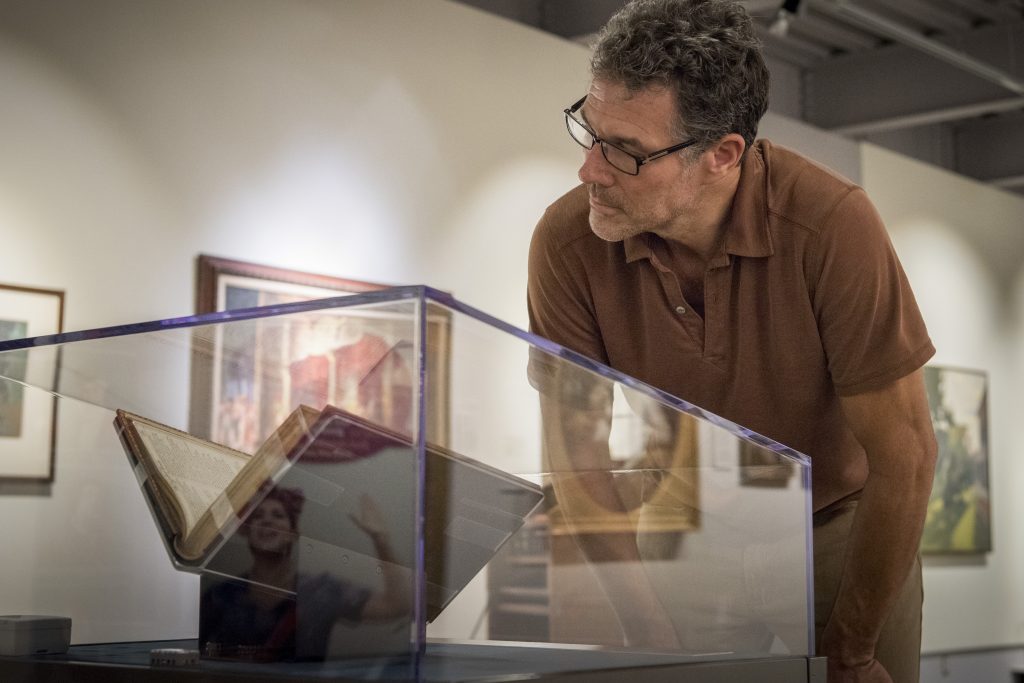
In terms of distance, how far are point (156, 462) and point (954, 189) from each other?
8837 millimetres

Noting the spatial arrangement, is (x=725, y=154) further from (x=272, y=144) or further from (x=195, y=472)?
(x=272, y=144)

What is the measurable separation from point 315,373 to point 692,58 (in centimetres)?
94

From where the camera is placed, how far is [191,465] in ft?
4.05

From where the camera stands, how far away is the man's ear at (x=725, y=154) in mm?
1894

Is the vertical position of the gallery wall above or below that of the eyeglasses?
above

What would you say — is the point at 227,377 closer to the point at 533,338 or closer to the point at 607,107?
the point at 533,338

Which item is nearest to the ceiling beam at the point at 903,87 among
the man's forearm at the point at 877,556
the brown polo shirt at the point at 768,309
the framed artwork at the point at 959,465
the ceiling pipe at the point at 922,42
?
the ceiling pipe at the point at 922,42

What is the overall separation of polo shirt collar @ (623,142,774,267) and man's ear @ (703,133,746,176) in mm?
35

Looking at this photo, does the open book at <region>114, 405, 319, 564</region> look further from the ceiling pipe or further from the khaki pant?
the ceiling pipe

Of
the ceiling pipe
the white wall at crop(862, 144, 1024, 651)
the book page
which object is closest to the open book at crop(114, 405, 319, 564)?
the book page

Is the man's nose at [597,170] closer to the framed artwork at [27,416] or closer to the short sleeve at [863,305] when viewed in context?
the short sleeve at [863,305]

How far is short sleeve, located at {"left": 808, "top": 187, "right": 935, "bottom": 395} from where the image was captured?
68.6 inches

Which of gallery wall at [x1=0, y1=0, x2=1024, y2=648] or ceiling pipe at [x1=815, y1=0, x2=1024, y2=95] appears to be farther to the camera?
ceiling pipe at [x1=815, y1=0, x2=1024, y2=95]

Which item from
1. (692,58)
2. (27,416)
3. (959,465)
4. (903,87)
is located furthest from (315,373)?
(959,465)
